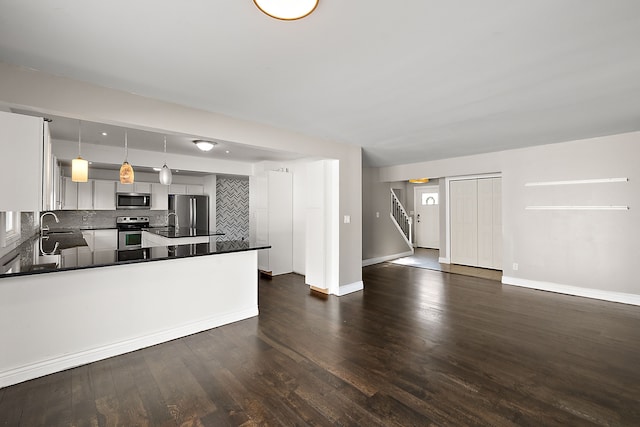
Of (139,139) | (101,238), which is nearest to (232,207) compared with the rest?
(101,238)

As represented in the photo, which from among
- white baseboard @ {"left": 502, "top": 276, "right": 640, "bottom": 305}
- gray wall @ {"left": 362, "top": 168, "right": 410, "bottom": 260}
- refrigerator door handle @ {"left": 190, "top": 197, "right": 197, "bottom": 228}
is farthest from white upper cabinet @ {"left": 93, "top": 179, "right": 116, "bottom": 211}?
white baseboard @ {"left": 502, "top": 276, "right": 640, "bottom": 305}

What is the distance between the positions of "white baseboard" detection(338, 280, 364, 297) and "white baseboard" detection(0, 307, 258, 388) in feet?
5.53

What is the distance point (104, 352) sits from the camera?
263 cm

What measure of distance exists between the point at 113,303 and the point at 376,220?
5.62 m

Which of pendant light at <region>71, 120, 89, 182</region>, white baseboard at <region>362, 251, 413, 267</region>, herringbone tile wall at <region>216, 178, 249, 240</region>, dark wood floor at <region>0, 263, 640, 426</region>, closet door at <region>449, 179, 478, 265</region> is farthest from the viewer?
herringbone tile wall at <region>216, 178, 249, 240</region>

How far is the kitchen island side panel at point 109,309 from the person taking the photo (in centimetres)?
231

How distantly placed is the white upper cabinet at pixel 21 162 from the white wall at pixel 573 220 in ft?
20.0

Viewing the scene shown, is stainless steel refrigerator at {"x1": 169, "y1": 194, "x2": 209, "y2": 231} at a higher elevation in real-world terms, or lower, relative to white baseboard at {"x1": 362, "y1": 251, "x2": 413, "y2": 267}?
higher

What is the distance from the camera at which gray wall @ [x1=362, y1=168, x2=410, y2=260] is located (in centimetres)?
695

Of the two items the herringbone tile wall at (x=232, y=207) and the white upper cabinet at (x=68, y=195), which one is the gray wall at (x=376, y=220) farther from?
the white upper cabinet at (x=68, y=195)

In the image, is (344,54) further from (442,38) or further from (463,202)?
(463,202)

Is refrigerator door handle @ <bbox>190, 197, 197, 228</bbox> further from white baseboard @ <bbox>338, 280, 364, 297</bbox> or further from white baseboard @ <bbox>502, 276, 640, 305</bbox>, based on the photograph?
white baseboard @ <bbox>502, 276, 640, 305</bbox>

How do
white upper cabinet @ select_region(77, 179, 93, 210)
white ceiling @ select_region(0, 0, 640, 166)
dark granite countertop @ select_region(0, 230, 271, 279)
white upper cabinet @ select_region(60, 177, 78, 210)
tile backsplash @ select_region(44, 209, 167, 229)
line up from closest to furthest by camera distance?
white ceiling @ select_region(0, 0, 640, 166)
dark granite countertop @ select_region(0, 230, 271, 279)
white upper cabinet @ select_region(60, 177, 78, 210)
white upper cabinet @ select_region(77, 179, 93, 210)
tile backsplash @ select_region(44, 209, 167, 229)

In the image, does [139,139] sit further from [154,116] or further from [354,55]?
[354,55]
